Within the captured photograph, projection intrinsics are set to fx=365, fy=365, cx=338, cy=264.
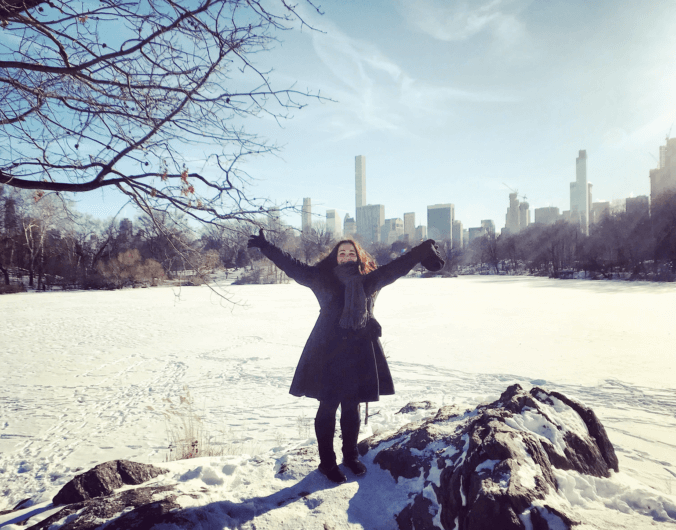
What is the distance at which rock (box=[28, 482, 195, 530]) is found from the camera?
183 centimetres

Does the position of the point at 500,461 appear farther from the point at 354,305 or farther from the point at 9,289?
the point at 9,289

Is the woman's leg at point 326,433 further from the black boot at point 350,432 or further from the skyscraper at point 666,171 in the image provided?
the skyscraper at point 666,171

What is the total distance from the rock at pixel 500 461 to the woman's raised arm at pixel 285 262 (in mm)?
1444

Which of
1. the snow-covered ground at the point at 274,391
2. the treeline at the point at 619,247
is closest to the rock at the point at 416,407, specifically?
the snow-covered ground at the point at 274,391

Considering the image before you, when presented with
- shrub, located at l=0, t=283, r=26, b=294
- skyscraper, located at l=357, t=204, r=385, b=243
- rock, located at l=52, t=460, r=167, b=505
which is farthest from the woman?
skyscraper, located at l=357, t=204, r=385, b=243

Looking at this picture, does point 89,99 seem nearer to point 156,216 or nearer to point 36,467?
point 156,216

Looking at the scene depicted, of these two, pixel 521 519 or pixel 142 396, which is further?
pixel 142 396

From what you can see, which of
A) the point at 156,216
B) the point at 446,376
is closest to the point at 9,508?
the point at 156,216

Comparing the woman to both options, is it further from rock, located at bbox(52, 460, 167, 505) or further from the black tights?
rock, located at bbox(52, 460, 167, 505)

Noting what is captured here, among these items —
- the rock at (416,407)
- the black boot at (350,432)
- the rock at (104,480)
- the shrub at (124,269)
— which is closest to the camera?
the rock at (104,480)

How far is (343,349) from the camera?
2.64 meters

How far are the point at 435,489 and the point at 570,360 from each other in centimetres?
698

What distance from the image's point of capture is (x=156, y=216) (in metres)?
3.03

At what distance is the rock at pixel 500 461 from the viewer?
170cm
